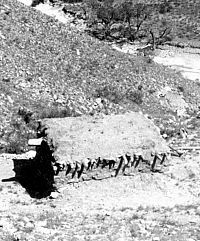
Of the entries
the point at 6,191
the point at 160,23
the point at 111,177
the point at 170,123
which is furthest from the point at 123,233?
the point at 160,23

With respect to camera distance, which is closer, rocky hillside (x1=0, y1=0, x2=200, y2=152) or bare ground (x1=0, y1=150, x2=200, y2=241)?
bare ground (x1=0, y1=150, x2=200, y2=241)

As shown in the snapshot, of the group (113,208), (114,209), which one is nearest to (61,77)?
(113,208)

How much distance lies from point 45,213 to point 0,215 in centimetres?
140

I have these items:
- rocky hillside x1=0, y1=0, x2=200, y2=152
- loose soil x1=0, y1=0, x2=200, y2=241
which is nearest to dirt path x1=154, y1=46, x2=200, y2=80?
rocky hillside x1=0, y1=0, x2=200, y2=152

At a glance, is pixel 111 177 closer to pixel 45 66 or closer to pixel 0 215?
pixel 0 215

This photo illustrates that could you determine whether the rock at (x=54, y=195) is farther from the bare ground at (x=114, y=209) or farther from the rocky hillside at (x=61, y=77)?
the rocky hillside at (x=61, y=77)

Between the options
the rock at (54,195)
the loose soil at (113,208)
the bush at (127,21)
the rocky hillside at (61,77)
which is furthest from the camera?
the bush at (127,21)

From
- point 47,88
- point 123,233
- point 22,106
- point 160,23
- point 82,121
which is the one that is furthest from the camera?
point 160,23

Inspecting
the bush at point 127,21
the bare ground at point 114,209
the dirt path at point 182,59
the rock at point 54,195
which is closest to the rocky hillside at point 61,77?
the bare ground at point 114,209

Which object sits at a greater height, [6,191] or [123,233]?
[123,233]

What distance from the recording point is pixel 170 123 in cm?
2919

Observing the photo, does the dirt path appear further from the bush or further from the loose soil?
the loose soil

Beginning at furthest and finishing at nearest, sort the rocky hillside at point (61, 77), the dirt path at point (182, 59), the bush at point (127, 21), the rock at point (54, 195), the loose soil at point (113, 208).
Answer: the bush at point (127, 21), the dirt path at point (182, 59), the rocky hillside at point (61, 77), the rock at point (54, 195), the loose soil at point (113, 208)

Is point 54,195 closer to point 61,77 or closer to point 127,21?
point 61,77
